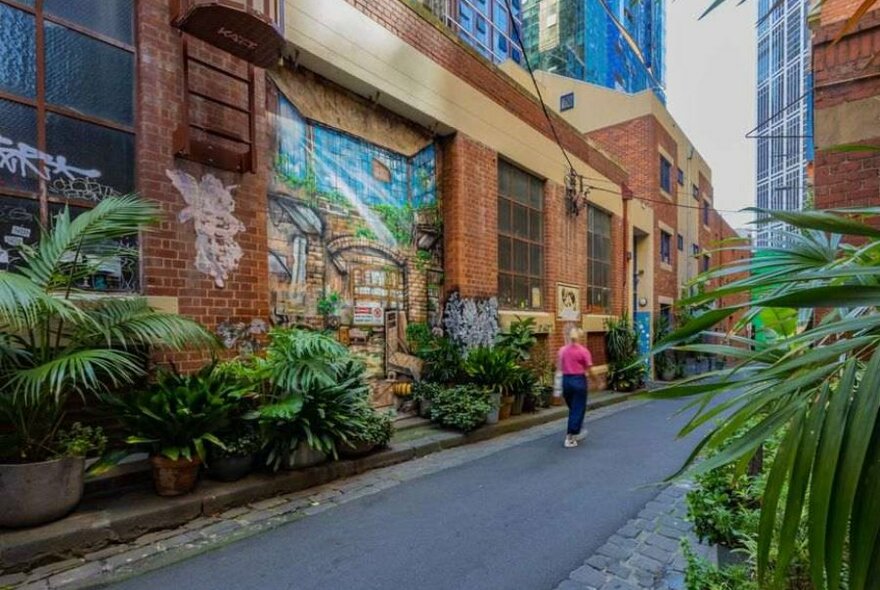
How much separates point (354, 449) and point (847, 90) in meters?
6.51

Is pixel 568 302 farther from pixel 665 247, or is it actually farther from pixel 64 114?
pixel 64 114

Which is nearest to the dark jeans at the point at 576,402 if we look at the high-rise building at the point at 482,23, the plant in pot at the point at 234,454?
the plant in pot at the point at 234,454

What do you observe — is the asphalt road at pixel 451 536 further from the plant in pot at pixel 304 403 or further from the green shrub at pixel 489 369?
the green shrub at pixel 489 369

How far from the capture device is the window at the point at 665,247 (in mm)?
19312

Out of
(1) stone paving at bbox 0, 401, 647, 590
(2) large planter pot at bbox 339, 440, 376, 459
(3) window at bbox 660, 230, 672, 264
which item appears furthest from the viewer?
(3) window at bbox 660, 230, 672, 264

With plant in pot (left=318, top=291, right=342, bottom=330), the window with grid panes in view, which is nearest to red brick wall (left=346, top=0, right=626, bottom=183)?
the window with grid panes

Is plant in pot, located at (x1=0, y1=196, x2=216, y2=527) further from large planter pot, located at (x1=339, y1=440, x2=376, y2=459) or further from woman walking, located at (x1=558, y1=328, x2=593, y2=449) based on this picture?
woman walking, located at (x1=558, y1=328, x2=593, y2=449)

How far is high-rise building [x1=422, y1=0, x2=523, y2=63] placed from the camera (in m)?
12.7

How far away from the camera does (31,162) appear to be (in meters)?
4.28

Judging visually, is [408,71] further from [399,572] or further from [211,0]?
[399,572]

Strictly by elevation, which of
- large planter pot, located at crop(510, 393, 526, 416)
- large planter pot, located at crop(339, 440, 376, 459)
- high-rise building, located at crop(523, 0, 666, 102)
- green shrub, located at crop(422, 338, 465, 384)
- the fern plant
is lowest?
large planter pot, located at crop(510, 393, 526, 416)

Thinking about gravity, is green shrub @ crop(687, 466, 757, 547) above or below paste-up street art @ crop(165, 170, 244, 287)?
below

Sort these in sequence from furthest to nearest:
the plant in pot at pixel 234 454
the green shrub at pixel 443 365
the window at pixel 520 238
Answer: the window at pixel 520 238
the green shrub at pixel 443 365
the plant in pot at pixel 234 454

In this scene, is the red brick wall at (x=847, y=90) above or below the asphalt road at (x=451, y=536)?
above
